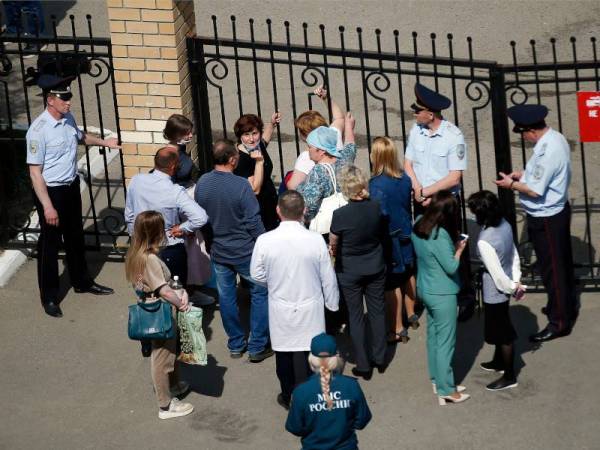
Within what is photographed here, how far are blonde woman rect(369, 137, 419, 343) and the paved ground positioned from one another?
491mm

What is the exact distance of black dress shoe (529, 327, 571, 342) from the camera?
30.4ft

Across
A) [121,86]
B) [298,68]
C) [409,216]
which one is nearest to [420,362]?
[409,216]

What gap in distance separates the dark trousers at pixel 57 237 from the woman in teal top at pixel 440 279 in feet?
9.90

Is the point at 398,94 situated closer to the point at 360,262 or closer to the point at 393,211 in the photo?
the point at 393,211

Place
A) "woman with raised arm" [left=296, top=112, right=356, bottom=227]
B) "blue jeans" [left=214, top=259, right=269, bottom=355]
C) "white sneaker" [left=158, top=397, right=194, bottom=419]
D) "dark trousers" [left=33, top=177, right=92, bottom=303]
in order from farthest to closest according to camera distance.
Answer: "dark trousers" [left=33, top=177, right=92, bottom=303] < "blue jeans" [left=214, top=259, right=269, bottom=355] < "woman with raised arm" [left=296, top=112, right=356, bottom=227] < "white sneaker" [left=158, top=397, right=194, bottom=419]

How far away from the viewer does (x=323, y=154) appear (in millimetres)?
8812

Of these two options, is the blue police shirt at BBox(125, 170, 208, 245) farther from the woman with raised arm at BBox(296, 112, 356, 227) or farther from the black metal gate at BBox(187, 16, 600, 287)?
the black metal gate at BBox(187, 16, 600, 287)

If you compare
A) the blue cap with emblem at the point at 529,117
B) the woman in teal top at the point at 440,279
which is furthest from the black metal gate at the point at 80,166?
the blue cap with emblem at the point at 529,117

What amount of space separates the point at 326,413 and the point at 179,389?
2.33 m

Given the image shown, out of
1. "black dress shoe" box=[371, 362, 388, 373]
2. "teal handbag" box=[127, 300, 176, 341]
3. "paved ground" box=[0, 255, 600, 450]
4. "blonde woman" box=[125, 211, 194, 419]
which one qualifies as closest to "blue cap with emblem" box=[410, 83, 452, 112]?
"paved ground" box=[0, 255, 600, 450]

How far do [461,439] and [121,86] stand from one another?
4178 millimetres

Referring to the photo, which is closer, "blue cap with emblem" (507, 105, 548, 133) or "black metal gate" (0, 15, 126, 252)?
"blue cap with emblem" (507, 105, 548, 133)

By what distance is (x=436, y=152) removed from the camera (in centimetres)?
924

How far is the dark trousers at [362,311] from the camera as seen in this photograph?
28.4 feet
